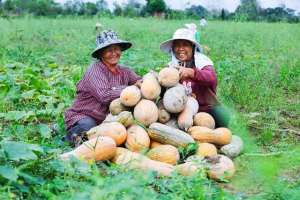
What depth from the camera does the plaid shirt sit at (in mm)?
5207

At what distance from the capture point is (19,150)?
12.1ft

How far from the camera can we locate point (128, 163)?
13.0 feet

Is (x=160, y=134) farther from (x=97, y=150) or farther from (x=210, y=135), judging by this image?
(x=97, y=150)

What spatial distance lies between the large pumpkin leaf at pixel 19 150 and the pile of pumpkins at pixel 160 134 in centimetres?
45

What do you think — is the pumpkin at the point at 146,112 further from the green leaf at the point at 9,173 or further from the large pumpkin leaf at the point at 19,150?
the green leaf at the point at 9,173

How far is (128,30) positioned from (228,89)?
33.5 ft

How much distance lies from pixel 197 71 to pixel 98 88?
2.81 ft

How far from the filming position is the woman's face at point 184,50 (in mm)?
5550

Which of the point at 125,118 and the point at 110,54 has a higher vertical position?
the point at 110,54

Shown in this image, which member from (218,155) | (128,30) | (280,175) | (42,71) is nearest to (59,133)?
(218,155)

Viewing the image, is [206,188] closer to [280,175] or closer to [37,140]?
[280,175]

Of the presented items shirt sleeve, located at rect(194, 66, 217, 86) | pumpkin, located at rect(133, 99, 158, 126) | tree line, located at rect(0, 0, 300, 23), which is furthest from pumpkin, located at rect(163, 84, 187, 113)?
tree line, located at rect(0, 0, 300, 23)

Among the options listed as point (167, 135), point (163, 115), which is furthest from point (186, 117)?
point (167, 135)

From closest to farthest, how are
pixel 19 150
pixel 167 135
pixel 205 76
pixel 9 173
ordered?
pixel 9 173, pixel 19 150, pixel 167 135, pixel 205 76
